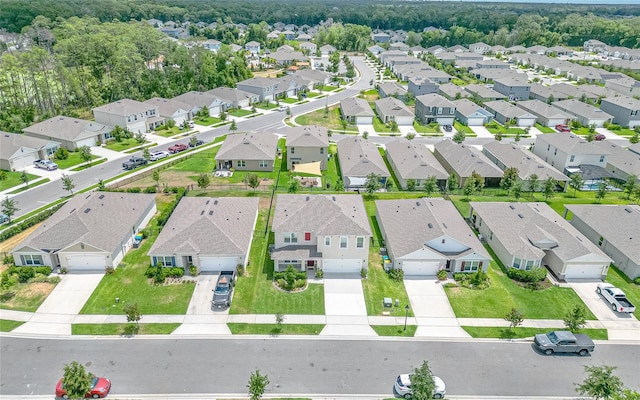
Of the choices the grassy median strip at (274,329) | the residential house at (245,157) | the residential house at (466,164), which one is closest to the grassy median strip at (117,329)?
the grassy median strip at (274,329)

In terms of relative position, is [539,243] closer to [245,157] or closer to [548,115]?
[245,157]

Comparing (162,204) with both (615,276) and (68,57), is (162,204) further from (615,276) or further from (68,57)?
(68,57)

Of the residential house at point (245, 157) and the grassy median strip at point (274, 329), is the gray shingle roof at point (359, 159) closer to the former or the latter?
the residential house at point (245, 157)

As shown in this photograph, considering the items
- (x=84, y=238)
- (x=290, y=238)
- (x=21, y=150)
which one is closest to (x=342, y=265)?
(x=290, y=238)

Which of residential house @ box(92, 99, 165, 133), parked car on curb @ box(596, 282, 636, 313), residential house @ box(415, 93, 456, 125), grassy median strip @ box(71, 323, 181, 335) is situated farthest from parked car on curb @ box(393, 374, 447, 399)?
residential house @ box(415, 93, 456, 125)

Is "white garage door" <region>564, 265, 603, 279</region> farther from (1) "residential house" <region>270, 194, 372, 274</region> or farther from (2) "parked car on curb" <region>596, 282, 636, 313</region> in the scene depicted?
(1) "residential house" <region>270, 194, 372, 274</region>

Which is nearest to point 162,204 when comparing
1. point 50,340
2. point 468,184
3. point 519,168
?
point 50,340
